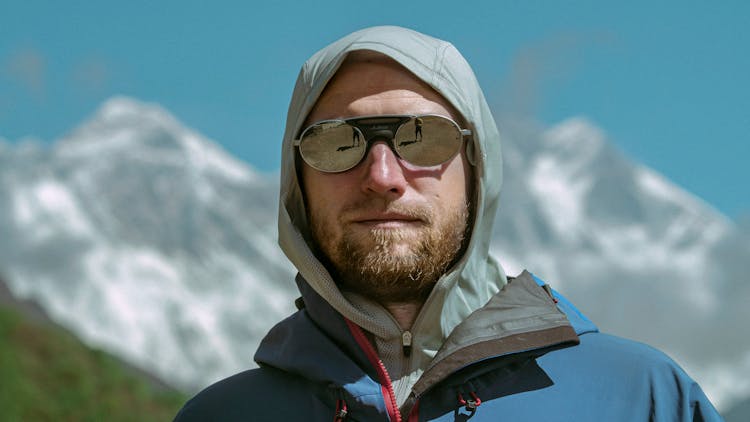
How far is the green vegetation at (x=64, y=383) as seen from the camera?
11953mm

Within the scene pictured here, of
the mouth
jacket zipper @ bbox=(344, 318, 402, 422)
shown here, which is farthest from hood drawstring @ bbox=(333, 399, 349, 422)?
the mouth

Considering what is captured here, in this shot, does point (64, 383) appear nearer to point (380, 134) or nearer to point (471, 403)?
point (380, 134)

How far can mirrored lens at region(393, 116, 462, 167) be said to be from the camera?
2.85m

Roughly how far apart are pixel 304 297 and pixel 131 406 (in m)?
10.4

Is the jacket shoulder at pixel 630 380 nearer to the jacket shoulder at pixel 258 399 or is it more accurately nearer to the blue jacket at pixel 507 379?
the blue jacket at pixel 507 379

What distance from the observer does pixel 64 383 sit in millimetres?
12625

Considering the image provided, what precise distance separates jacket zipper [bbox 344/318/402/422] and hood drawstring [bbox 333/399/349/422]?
114 millimetres

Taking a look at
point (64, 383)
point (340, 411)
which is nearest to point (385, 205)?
point (340, 411)

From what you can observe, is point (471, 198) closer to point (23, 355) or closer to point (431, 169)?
point (431, 169)

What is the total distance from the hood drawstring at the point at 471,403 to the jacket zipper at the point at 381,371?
0.17m

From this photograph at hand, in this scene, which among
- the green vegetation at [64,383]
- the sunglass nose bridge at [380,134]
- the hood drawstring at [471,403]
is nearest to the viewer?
the hood drawstring at [471,403]

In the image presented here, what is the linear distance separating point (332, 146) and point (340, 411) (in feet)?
2.53

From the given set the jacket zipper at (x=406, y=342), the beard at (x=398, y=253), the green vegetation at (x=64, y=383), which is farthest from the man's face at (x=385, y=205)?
the green vegetation at (x=64, y=383)

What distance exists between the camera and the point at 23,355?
42.0ft
